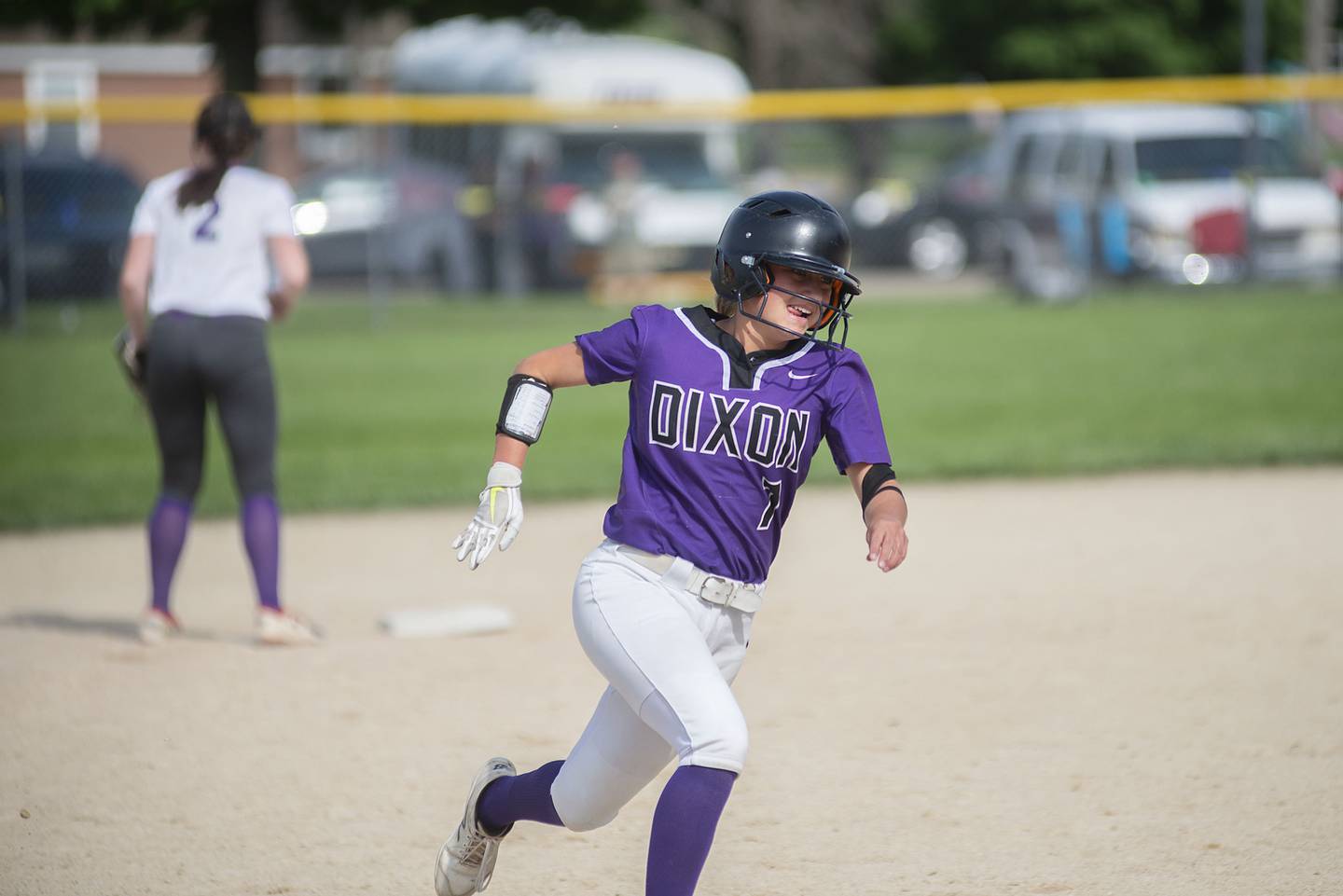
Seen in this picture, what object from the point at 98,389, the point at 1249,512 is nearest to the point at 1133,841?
the point at 1249,512

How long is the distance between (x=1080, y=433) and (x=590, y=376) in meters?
8.22

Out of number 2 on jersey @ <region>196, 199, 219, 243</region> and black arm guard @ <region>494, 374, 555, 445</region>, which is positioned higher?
black arm guard @ <region>494, 374, 555, 445</region>

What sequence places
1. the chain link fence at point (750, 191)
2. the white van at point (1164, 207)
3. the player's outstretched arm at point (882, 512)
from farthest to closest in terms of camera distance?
the white van at point (1164, 207), the chain link fence at point (750, 191), the player's outstretched arm at point (882, 512)

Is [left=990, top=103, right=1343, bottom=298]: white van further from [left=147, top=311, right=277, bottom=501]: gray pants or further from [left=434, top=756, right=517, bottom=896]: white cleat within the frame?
[left=434, top=756, right=517, bottom=896]: white cleat

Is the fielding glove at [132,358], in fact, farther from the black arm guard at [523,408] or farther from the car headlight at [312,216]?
the car headlight at [312,216]

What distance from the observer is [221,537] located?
336 inches

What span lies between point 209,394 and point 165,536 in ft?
1.92

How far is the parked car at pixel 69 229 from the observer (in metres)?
17.3

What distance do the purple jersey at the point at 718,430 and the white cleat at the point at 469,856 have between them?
2.39 feet

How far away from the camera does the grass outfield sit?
9945 mm

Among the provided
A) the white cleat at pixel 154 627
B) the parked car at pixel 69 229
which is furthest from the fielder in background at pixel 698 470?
the parked car at pixel 69 229

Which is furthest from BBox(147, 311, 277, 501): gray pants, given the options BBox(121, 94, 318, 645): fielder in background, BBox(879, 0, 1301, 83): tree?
BBox(879, 0, 1301, 83): tree

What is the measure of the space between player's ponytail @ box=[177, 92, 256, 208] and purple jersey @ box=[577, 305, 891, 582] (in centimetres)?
290

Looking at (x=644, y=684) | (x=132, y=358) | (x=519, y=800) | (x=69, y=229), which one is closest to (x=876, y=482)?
(x=644, y=684)
